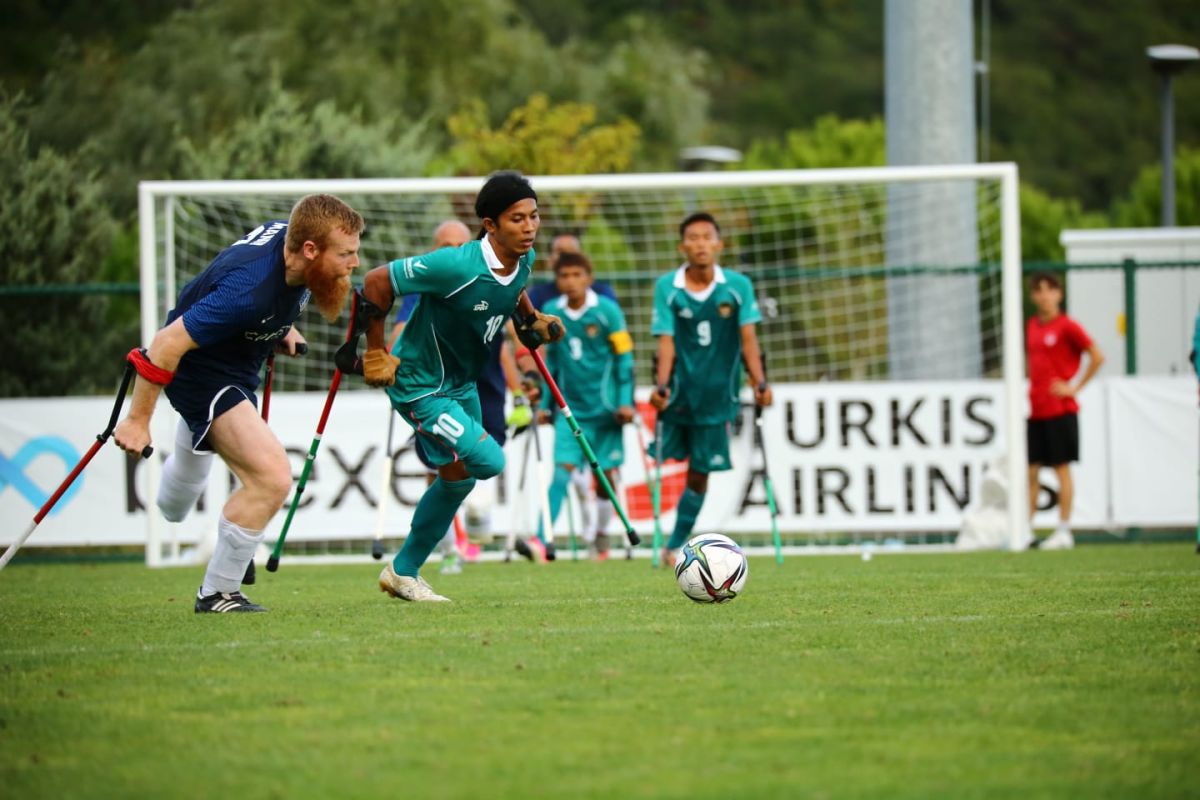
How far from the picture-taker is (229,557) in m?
7.58

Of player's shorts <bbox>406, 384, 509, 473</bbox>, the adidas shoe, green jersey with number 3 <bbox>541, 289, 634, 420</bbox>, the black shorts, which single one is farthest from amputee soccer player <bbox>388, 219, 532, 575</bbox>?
the black shorts

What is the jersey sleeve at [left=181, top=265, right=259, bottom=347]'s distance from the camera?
23.4ft

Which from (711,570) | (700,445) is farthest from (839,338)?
(711,570)

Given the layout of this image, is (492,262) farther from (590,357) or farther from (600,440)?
(600,440)

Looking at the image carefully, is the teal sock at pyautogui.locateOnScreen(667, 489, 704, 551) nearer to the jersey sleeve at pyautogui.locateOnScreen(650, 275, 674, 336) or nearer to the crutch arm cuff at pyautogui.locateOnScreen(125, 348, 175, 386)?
the jersey sleeve at pyautogui.locateOnScreen(650, 275, 674, 336)

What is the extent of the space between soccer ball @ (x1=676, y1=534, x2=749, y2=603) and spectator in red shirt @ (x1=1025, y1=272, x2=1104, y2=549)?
21.6 ft

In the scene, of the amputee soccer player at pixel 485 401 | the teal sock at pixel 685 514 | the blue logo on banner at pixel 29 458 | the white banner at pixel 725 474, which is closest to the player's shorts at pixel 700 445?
the teal sock at pixel 685 514

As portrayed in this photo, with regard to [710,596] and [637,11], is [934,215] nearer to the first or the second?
[710,596]

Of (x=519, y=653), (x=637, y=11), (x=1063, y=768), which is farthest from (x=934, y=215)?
(x=637, y=11)

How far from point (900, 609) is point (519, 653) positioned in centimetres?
222

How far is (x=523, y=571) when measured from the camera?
11.3 metres

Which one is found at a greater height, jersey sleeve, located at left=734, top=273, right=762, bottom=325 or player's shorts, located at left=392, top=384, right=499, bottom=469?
jersey sleeve, located at left=734, top=273, right=762, bottom=325

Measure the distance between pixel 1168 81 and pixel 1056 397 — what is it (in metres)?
6.52

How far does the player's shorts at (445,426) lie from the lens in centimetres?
771
